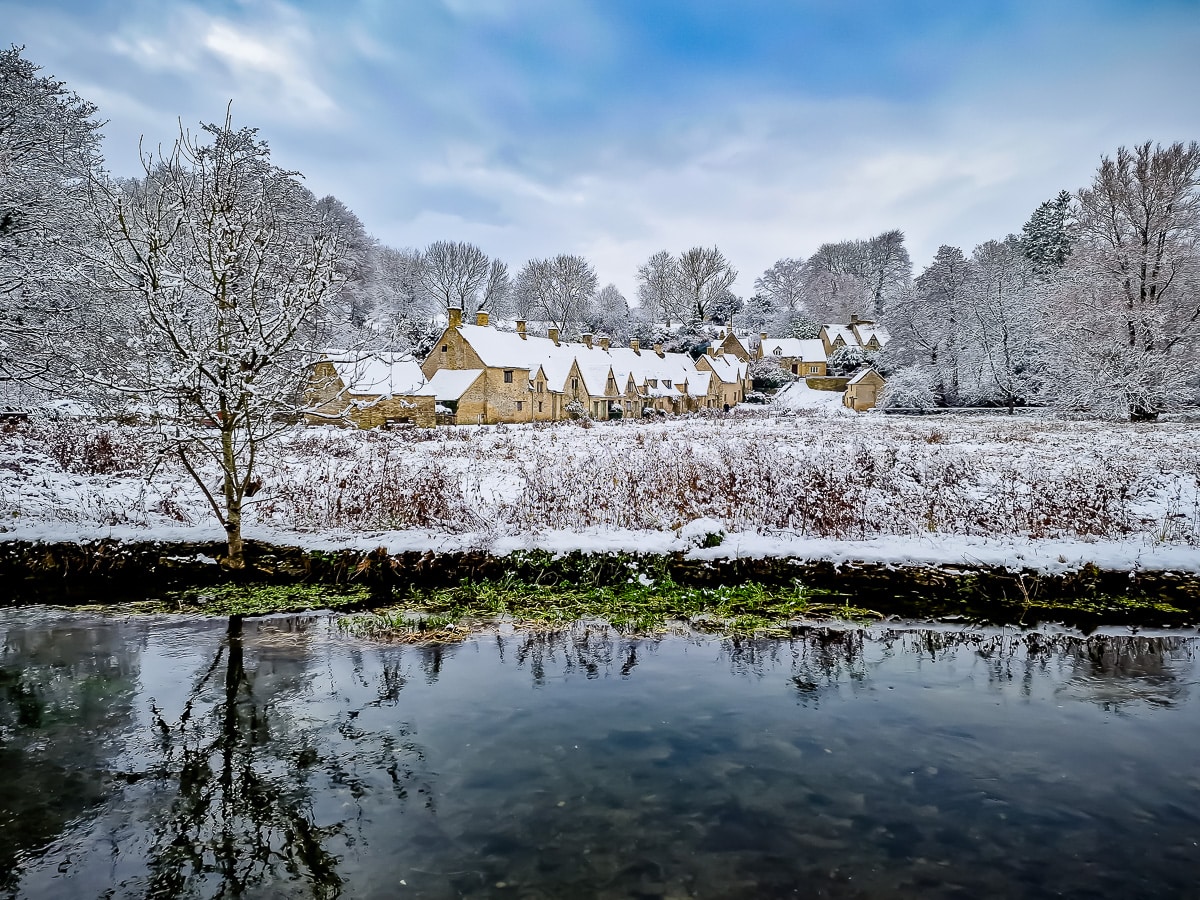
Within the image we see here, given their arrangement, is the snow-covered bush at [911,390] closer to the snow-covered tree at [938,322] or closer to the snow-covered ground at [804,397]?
the snow-covered tree at [938,322]

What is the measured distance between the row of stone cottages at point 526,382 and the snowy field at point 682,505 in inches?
643

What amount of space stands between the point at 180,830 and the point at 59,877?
596 millimetres

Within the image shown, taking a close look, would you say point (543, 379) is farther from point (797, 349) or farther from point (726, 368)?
point (797, 349)

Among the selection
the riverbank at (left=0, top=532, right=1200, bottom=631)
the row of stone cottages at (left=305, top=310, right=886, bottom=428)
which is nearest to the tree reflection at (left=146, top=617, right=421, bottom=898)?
the riverbank at (left=0, top=532, right=1200, bottom=631)

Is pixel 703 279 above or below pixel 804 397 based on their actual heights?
above

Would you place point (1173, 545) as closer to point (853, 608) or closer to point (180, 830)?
point (853, 608)

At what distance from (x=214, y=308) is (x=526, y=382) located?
3656 centimetres

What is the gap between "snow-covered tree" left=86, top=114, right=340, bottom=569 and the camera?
26.5 feet

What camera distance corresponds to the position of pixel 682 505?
447 inches

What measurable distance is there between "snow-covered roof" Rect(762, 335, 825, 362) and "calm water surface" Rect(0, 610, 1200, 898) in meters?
77.5

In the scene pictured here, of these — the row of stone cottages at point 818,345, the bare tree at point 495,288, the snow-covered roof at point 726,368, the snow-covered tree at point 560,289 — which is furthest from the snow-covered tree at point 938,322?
the bare tree at point 495,288

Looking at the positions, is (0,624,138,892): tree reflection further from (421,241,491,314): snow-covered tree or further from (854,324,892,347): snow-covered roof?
(854,324,892,347): snow-covered roof

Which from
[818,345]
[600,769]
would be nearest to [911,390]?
[818,345]

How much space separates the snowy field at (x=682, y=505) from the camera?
921 cm
